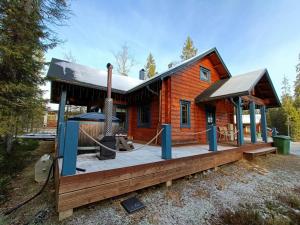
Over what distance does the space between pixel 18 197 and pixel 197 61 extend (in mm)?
9240

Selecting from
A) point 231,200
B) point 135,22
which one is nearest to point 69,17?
point 135,22

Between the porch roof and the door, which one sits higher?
the porch roof

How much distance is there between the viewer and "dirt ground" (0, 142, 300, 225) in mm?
2736

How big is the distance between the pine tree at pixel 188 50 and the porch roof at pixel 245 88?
1789cm

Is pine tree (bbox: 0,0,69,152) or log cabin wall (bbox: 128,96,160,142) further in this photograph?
log cabin wall (bbox: 128,96,160,142)

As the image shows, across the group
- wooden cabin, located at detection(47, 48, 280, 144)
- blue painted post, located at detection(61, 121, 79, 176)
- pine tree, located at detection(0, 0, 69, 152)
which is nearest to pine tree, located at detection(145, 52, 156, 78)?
wooden cabin, located at detection(47, 48, 280, 144)

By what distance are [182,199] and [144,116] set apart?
553 cm

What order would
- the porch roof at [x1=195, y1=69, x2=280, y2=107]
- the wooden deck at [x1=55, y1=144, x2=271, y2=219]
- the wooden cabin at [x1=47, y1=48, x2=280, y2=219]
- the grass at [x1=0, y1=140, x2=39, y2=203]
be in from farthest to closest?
the porch roof at [x1=195, y1=69, x2=280, y2=107]
the grass at [x1=0, y1=140, x2=39, y2=203]
the wooden cabin at [x1=47, y1=48, x2=280, y2=219]
the wooden deck at [x1=55, y1=144, x2=271, y2=219]

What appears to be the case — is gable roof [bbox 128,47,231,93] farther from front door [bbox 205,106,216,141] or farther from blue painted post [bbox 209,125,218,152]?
blue painted post [bbox 209,125,218,152]

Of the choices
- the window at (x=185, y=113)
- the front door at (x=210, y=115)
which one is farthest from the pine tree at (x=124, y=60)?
the window at (x=185, y=113)

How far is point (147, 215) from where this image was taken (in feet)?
9.34

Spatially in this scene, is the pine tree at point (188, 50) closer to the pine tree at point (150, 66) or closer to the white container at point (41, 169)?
the pine tree at point (150, 66)

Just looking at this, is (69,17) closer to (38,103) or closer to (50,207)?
(38,103)

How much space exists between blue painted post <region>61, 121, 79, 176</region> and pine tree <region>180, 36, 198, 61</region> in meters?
25.8
